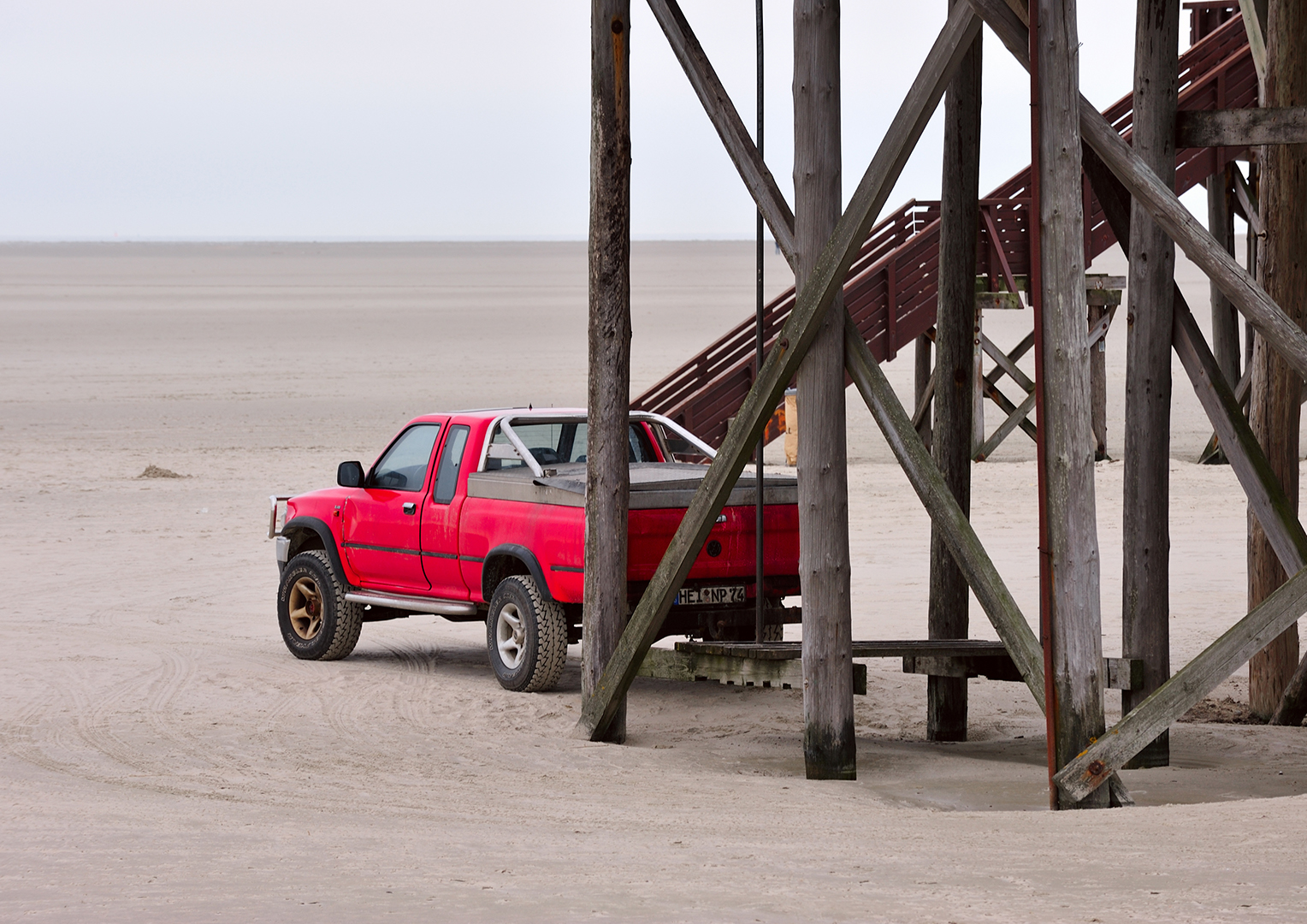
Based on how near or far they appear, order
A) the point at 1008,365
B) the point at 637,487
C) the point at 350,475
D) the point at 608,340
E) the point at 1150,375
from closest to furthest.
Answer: the point at 1150,375, the point at 608,340, the point at 637,487, the point at 350,475, the point at 1008,365

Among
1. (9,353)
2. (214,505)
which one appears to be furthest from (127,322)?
(214,505)

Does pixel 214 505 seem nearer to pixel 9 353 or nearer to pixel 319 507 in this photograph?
pixel 319 507

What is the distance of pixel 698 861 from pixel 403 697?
453cm

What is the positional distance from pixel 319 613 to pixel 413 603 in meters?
1.18

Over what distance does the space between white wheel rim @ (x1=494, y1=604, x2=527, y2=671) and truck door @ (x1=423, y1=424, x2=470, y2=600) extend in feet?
1.45

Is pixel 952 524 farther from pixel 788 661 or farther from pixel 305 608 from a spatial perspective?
pixel 305 608

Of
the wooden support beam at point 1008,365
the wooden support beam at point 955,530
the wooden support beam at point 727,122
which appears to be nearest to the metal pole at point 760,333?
the wooden support beam at point 727,122

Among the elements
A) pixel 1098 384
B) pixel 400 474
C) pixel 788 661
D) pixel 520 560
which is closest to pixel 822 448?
pixel 788 661

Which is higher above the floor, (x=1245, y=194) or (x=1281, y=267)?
(x=1245, y=194)

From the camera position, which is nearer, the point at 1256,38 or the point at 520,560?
the point at 1256,38

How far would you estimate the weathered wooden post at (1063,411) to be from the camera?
23.2 feet

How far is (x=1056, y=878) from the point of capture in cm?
572

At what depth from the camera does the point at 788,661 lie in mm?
8445

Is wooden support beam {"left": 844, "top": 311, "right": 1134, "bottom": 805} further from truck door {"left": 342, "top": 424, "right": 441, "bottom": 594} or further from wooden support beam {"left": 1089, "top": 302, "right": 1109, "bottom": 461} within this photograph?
wooden support beam {"left": 1089, "top": 302, "right": 1109, "bottom": 461}
